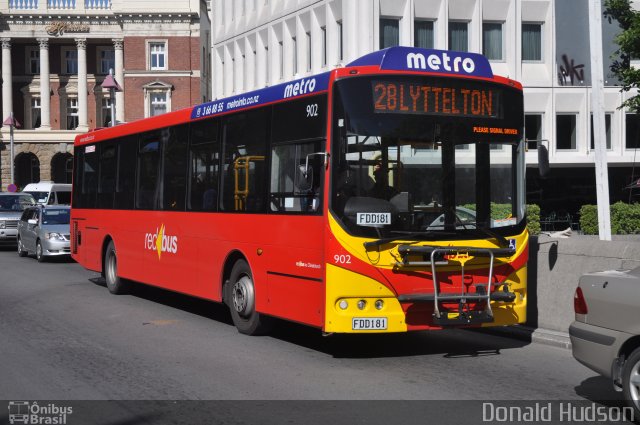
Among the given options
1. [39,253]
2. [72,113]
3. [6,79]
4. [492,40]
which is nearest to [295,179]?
[39,253]

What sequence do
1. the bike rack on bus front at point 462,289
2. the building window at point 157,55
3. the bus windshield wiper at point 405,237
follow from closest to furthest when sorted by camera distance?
the bus windshield wiper at point 405,237, the bike rack on bus front at point 462,289, the building window at point 157,55

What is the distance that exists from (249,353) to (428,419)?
3699 mm

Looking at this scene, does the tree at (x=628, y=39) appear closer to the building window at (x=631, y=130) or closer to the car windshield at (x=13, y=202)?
the building window at (x=631, y=130)

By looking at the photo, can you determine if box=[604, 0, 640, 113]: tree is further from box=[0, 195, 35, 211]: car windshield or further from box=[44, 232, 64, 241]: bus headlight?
box=[0, 195, 35, 211]: car windshield

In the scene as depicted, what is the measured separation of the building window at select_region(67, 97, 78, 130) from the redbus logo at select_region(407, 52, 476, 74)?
7325cm

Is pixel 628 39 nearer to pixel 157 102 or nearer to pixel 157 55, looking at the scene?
pixel 157 102

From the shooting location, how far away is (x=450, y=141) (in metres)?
10.2

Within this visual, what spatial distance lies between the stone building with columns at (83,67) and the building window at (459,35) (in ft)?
125

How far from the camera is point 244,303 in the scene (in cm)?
1195

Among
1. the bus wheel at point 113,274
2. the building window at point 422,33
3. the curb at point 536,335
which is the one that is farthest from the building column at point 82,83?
the curb at point 536,335

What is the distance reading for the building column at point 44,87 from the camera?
77.5m

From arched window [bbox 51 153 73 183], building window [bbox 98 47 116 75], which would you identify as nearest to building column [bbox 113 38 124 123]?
building window [bbox 98 47 116 75]

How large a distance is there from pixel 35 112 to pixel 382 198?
75115 mm

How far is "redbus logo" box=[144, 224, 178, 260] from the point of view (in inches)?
565
